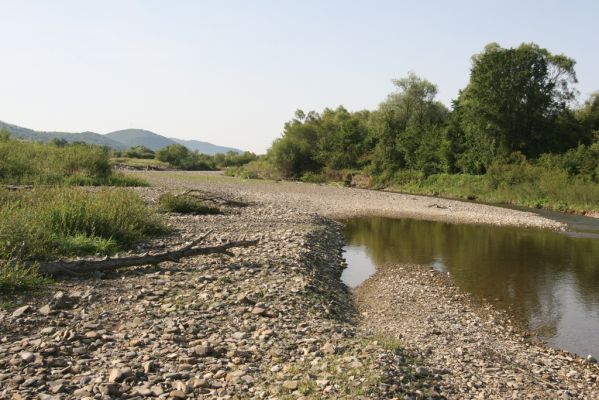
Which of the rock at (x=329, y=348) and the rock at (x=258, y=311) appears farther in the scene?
the rock at (x=258, y=311)

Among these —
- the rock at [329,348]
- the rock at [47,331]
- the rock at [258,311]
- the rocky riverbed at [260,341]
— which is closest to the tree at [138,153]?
the rocky riverbed at [260,341]

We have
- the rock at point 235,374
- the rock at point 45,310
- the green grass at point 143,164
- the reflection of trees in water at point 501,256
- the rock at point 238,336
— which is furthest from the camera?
the green grass at point 143,164

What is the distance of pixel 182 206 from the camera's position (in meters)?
24.7

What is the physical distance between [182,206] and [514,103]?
39645mm

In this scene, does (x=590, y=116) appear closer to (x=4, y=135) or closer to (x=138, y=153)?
(x=4, y=135)

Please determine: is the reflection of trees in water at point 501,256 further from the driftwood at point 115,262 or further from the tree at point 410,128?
the tree at point 410,128

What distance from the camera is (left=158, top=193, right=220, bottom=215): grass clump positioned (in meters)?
24.2

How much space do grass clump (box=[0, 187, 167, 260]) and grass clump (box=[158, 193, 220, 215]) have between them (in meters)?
5.90

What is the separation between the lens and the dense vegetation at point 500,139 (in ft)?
145

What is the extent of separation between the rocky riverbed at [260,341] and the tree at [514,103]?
40.7 m

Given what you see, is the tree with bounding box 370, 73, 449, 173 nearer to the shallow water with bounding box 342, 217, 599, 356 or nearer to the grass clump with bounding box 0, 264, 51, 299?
the shallow water with bounding box 342, 217, 599, 356

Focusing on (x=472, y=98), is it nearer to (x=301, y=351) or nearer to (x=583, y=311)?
(x=583, y=311)

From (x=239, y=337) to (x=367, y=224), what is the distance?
74.6 ft

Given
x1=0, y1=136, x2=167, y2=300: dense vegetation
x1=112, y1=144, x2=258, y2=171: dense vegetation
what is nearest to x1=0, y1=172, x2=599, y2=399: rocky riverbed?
x1=0, y1=136, x2=167, y2=300: dense vegetation
